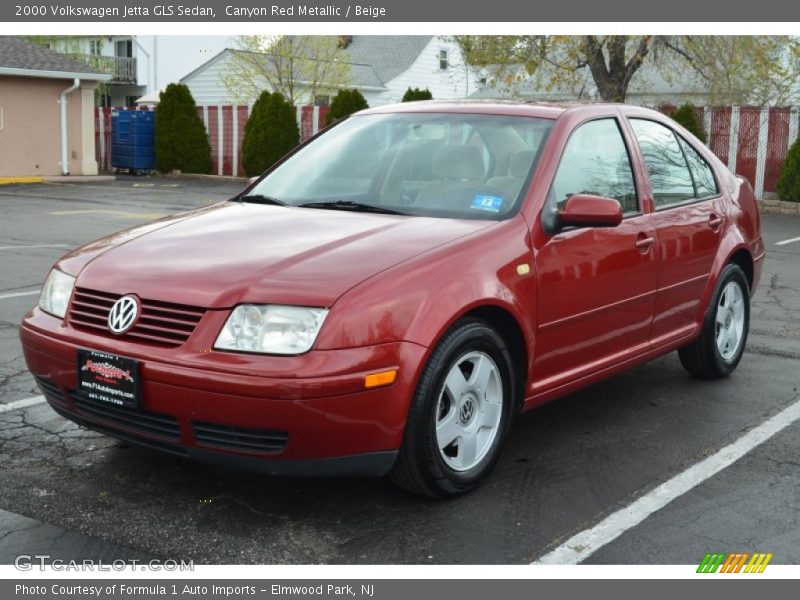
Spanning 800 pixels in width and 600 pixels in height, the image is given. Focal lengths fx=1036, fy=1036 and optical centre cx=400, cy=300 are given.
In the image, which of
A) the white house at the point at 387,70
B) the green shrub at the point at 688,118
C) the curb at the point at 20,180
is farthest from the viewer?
the white house at the point at 387,70

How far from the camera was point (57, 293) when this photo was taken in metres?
4.30

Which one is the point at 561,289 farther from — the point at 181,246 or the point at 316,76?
the point at 316,76

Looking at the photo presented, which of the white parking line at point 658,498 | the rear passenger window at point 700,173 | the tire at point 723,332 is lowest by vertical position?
the white parking line at point 658,498

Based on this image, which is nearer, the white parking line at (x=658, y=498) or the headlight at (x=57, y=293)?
the white parking line at (x=658, y=498)

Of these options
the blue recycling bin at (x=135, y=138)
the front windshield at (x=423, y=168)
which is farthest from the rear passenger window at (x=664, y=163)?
the blue recycling bin at (x=135, y=138)

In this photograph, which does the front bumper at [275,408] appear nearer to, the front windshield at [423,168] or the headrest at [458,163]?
the front windshield at [423,168]

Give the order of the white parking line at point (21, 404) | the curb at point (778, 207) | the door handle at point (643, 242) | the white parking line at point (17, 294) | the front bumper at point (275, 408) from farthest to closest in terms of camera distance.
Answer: the curb at point (778, 207) → the white parking line at point (17, 294) → the white parking line at point (21, 404) → the door handle at point (643, 242) → the front bumper at point (275, 408)

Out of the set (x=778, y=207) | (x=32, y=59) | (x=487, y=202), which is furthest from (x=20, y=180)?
(x=487, y=202)

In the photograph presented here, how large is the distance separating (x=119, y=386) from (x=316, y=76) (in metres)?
38.4

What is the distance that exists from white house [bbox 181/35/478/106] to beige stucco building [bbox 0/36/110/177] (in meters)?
15.0

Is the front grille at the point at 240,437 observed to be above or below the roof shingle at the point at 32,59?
below

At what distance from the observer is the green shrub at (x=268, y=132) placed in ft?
92.6

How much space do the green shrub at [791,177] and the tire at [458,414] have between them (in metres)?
18.1

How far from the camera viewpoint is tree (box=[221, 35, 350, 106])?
132 ft
